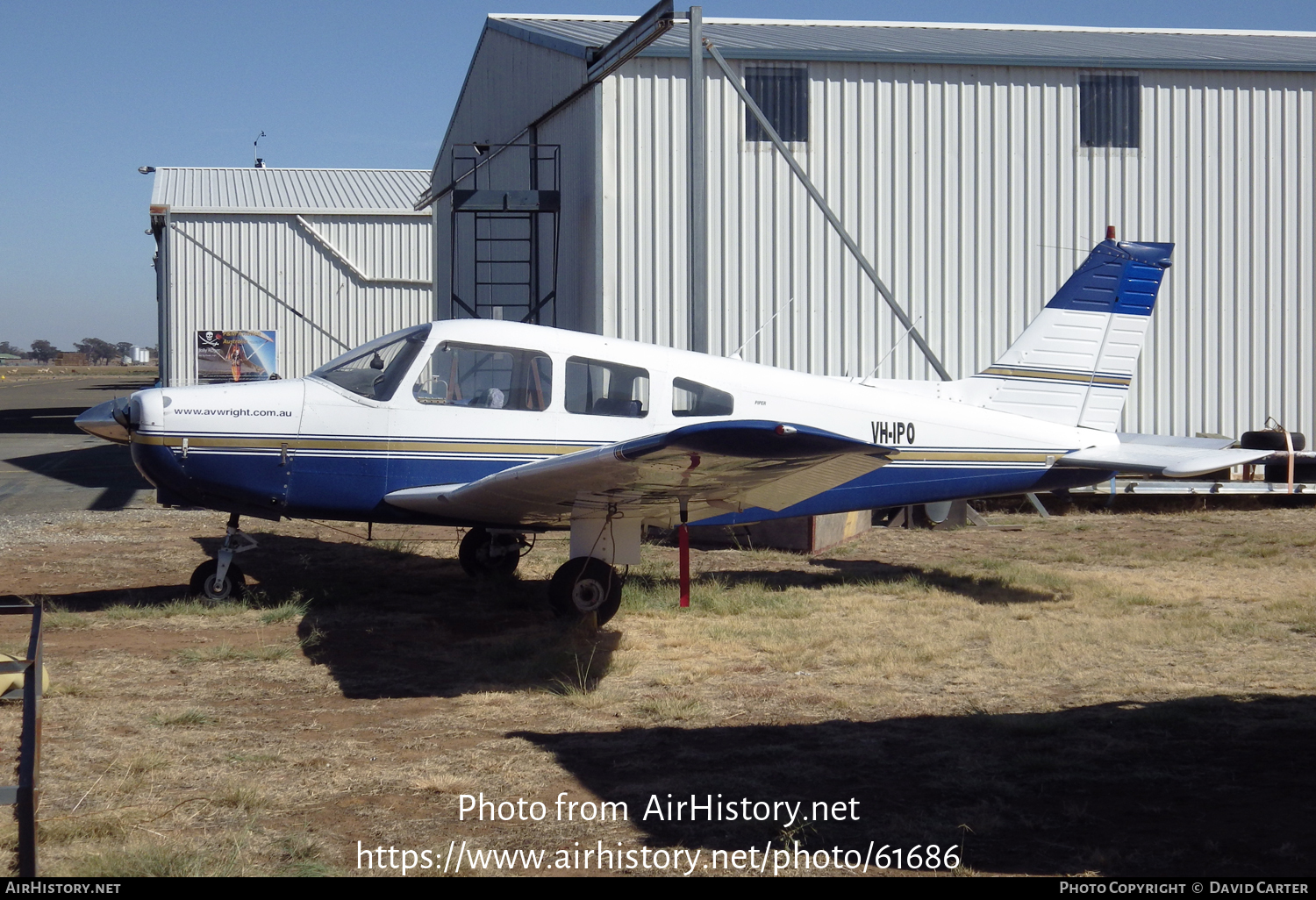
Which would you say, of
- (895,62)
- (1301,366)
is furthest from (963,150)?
(1301,366)

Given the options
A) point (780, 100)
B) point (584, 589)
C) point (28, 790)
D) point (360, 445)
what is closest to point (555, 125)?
point (780, 100)

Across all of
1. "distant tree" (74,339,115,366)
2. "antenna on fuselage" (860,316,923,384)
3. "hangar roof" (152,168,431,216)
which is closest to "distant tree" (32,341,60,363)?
"distant tree" (74,339,115,366)

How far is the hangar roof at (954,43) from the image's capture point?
1353cm

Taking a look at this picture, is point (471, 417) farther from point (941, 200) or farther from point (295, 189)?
point (295, 189)

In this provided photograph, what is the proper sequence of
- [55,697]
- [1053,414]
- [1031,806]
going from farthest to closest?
[1053,414] < [55,697] < [1031,806]

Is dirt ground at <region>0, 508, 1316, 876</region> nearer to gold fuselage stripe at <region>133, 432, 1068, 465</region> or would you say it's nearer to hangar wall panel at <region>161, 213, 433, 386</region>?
gold fuselage stripe at <region>133, 432, 1068, 465</region>

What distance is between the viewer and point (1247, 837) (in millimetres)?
3584

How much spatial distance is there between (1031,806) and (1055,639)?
3.03m

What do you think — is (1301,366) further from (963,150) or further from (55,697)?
(55,697)

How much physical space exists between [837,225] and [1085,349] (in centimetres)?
458

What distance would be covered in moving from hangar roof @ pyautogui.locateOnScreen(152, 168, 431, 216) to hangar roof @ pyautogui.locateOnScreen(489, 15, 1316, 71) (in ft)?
56.2

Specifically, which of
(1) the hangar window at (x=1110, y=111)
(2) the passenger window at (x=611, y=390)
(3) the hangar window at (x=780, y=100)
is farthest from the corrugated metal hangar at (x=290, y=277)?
(2) the passenger window at (x=611, y=390)

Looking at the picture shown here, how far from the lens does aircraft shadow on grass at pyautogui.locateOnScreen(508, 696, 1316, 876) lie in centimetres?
355

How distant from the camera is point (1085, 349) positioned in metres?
8.70
